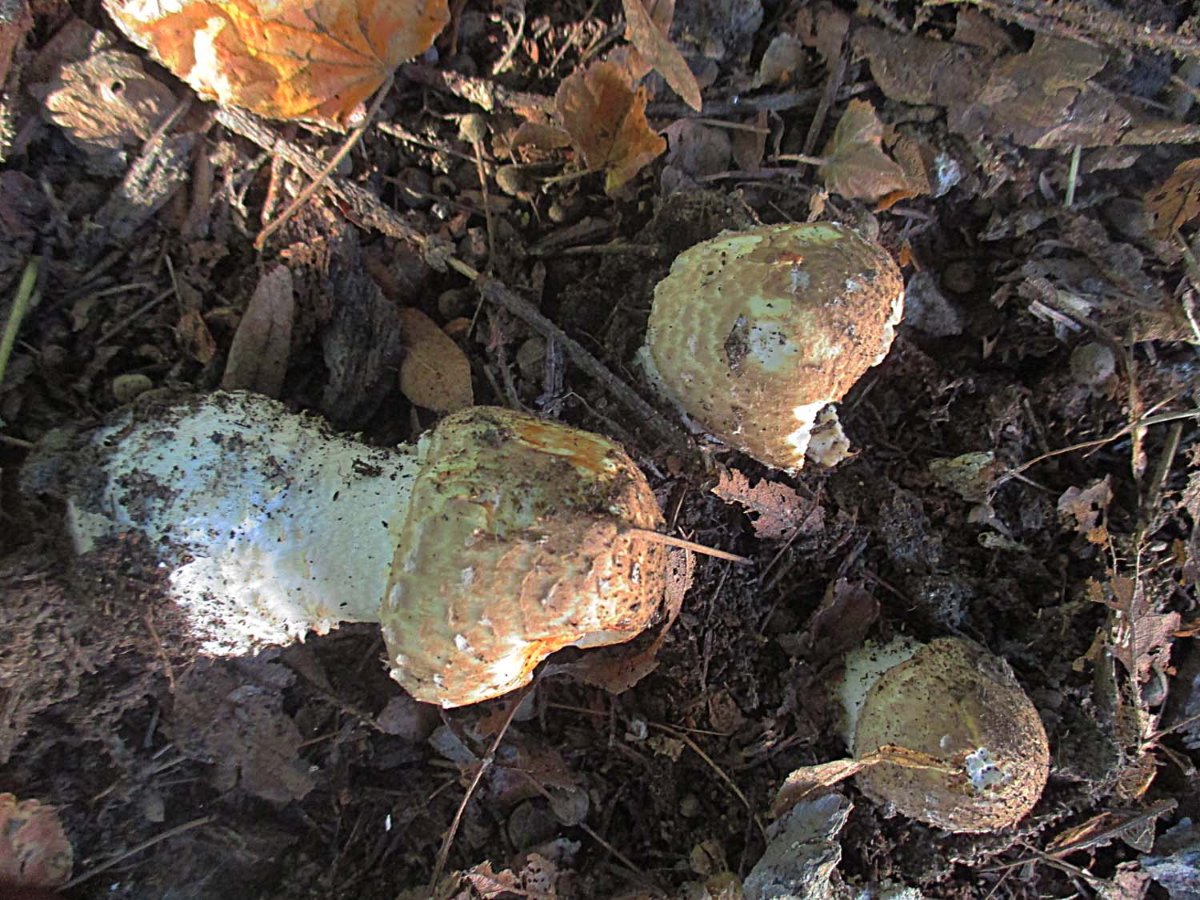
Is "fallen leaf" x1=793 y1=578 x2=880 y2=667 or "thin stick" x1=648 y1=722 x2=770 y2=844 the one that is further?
"fallen leaf" x1=793 y1=578 x2=880 y2=667

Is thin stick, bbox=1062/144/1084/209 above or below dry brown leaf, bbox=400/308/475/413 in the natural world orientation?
above

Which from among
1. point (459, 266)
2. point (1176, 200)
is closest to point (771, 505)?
point (459, 266)

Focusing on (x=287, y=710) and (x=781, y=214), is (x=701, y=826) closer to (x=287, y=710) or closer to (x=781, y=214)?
(x=287, y=710)

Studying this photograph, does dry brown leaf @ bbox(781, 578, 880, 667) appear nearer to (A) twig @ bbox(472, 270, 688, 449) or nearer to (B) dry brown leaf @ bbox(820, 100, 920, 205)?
(A) twig @ bbox(472, 270, 688, 449)

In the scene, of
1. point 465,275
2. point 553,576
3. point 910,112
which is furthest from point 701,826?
point 910,112

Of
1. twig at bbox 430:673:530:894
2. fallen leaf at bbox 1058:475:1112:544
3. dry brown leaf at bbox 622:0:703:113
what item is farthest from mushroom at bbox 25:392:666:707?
fallen leaf at bbox 1058:475:1112:544

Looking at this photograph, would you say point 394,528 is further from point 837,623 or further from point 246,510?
point 837,623
